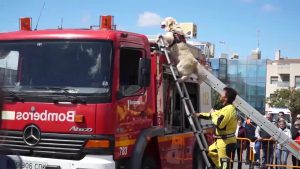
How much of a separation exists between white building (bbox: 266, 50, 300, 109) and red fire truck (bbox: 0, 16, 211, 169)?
69911mm

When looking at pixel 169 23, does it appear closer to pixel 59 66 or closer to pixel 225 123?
pixel 225 123

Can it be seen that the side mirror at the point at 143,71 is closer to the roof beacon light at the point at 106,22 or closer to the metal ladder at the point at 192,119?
the roof beacon light at the point at 106,22

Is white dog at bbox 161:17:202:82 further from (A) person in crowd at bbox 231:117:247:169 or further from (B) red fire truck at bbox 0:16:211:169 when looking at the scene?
(A) person in crowd at bbox 231:117:247:169

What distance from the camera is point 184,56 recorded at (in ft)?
24.5

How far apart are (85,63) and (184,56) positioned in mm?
2230

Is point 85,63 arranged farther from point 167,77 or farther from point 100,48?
point 167,77

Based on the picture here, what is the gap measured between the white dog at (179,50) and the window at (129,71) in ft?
4.01

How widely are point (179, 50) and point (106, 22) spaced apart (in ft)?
5.40

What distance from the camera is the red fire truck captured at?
5594mm

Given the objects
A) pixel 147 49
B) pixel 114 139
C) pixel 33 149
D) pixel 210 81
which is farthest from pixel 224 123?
pixel 33 149

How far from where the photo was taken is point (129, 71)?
6.12m

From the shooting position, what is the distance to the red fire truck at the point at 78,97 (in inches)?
220

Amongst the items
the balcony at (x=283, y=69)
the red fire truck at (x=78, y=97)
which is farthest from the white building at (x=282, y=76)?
the red fire truck at (x=78, y=97)

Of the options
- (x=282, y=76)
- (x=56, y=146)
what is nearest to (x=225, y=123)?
(x=56, y=146)
